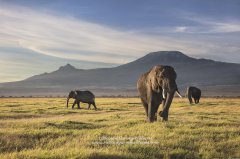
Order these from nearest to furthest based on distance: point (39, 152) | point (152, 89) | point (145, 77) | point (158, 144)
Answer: point (39, 152)
point (158, 144)
point (152, 89)
point (145, 77)

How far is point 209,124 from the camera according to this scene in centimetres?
2270

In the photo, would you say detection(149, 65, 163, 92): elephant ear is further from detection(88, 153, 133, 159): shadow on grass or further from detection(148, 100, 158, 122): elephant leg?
detection(88, 153, 133, 159): shadow on grass

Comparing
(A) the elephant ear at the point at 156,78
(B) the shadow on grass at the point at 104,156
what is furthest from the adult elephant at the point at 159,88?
(B) the shadow on grass at the point at 104,156

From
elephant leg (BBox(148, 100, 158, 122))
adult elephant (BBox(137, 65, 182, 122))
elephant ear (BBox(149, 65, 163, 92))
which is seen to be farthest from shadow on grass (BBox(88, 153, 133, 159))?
elephant leg (BBox(148, 100, 158, 122))

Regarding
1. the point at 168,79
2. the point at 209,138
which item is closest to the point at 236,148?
the point at 209,138

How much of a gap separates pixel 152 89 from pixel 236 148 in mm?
6163

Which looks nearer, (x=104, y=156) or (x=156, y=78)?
(x=104, y=156)

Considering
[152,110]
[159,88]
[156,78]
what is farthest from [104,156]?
[152,110]

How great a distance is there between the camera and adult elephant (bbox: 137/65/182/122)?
20.0m

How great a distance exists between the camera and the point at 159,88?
2105cm

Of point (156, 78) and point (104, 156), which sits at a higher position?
point (156, 78)

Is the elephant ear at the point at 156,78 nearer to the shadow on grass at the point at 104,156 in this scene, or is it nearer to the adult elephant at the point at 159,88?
the adult elephant at the point at 159,88

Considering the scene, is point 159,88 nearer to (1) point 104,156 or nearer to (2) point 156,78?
(2) point 156,78

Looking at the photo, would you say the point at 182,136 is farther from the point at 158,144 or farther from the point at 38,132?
the point at 38,132
